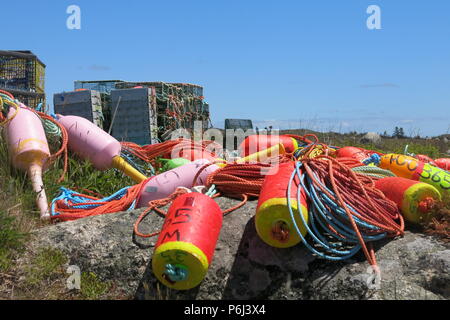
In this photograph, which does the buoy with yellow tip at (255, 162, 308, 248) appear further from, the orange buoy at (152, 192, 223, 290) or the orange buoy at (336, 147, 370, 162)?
the orange buoy at (336, 147, 370, 162)

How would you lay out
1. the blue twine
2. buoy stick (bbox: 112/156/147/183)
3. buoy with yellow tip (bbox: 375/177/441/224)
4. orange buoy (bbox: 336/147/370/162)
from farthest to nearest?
orange buoy (bbox: 336/147/370/162) → buoy stick (bbox: 112/156/147/183) → the blue twine → buoy with yellow tip (bbox: 375/177/441/224)

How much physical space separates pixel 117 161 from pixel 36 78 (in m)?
2.69

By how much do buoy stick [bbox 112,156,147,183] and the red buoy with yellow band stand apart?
2.51 meters

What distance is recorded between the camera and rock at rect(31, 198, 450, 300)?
9.09 ft

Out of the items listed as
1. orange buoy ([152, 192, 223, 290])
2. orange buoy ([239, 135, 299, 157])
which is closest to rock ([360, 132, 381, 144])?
orange buoy ([239, 135, 299, 157])

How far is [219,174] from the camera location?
3.88 metres

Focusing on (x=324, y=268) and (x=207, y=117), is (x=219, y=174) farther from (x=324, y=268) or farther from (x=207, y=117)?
(x=207, y=117)

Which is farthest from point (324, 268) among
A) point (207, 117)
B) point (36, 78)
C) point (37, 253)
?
point (207, 117)

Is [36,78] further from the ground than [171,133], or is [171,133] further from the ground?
[36,78]

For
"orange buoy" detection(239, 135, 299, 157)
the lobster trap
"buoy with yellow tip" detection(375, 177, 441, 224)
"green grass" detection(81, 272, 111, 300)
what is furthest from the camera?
the lobster trap

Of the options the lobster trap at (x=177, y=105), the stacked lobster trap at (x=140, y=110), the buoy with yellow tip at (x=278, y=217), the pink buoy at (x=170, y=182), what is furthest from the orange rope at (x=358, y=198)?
the lobster trap at (x=177, y=105)

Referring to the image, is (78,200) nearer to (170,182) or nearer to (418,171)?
(170,182)
